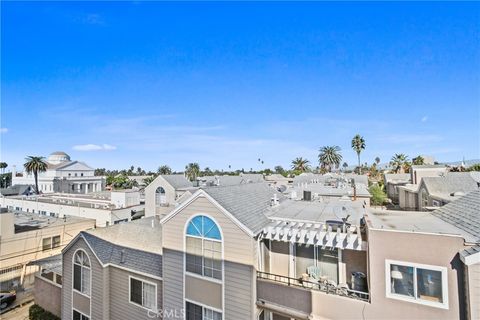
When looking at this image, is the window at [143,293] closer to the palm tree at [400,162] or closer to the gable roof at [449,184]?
the gable roof at [449,184]

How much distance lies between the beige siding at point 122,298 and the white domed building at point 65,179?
66.7m

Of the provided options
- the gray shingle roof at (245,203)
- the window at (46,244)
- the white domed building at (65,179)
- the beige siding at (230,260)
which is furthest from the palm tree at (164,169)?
the beige siding at (230,260)

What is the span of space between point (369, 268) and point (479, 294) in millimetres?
2712

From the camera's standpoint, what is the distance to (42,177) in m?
68.9

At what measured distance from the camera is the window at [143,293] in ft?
43.1

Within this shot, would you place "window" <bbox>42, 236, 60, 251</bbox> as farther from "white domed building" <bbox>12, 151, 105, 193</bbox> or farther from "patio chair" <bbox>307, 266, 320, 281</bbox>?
"white domed building" <bbox>12, 151, 105, 193</bbox>

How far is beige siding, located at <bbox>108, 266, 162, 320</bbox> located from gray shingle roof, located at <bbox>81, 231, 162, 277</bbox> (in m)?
0.41

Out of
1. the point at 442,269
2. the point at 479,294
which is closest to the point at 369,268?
the point at 442,269

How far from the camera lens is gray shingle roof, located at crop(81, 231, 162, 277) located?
13438mm

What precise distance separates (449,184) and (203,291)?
98.3 feet

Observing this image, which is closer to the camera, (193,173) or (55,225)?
(55,225)

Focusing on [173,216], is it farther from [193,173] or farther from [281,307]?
[193,173]

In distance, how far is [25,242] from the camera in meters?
25.2

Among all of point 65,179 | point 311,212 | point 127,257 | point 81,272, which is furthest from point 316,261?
point 65,179
